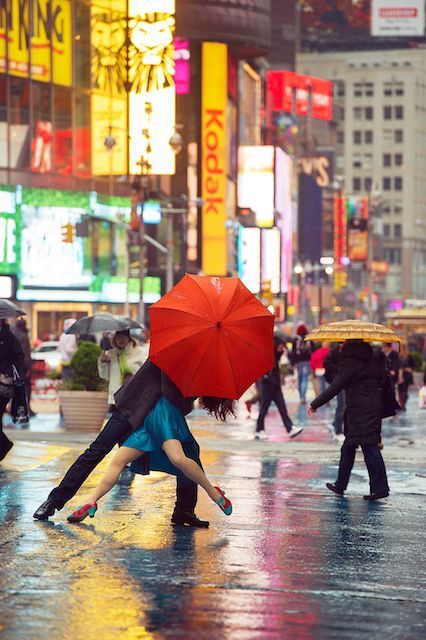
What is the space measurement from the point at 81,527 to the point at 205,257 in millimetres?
81931

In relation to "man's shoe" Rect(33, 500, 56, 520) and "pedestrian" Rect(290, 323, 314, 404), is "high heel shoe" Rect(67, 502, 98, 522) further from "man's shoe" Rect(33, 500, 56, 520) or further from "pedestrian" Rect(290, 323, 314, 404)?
"pedestrian" Rect(290, 323, 314, 404)

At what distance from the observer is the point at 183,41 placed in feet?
309

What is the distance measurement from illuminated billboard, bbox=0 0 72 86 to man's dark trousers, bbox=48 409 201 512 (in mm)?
52728

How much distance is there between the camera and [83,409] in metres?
23.6

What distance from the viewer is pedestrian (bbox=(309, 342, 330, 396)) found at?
27.2 m

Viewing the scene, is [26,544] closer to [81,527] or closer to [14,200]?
[81,527]

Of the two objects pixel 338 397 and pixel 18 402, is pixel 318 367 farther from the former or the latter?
pixel 18 402

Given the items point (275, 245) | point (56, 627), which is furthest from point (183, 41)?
point (56, 627)

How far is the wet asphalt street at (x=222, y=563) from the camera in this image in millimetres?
8625

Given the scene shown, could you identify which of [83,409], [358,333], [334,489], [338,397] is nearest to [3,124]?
[83,409]

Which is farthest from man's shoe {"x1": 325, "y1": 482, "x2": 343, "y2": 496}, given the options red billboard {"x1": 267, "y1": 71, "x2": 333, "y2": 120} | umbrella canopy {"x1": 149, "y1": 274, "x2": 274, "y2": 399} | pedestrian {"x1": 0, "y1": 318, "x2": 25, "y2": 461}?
red billboard {"x1": 267, "y1": 71, "x2": 333, "y2": 120}

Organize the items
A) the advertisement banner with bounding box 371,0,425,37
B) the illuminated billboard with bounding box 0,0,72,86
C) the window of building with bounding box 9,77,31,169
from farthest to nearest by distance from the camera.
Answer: the advertisement banner with bounding box 371,0,425,37 < the window of building with bounding box 9,77,31,169 < the illuminated billboard with bounding box 0,0,72,86

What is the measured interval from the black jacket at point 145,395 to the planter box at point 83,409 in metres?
11.2

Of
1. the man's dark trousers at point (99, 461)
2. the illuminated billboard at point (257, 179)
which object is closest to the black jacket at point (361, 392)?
the man's dark trousers at point (99, 461)
